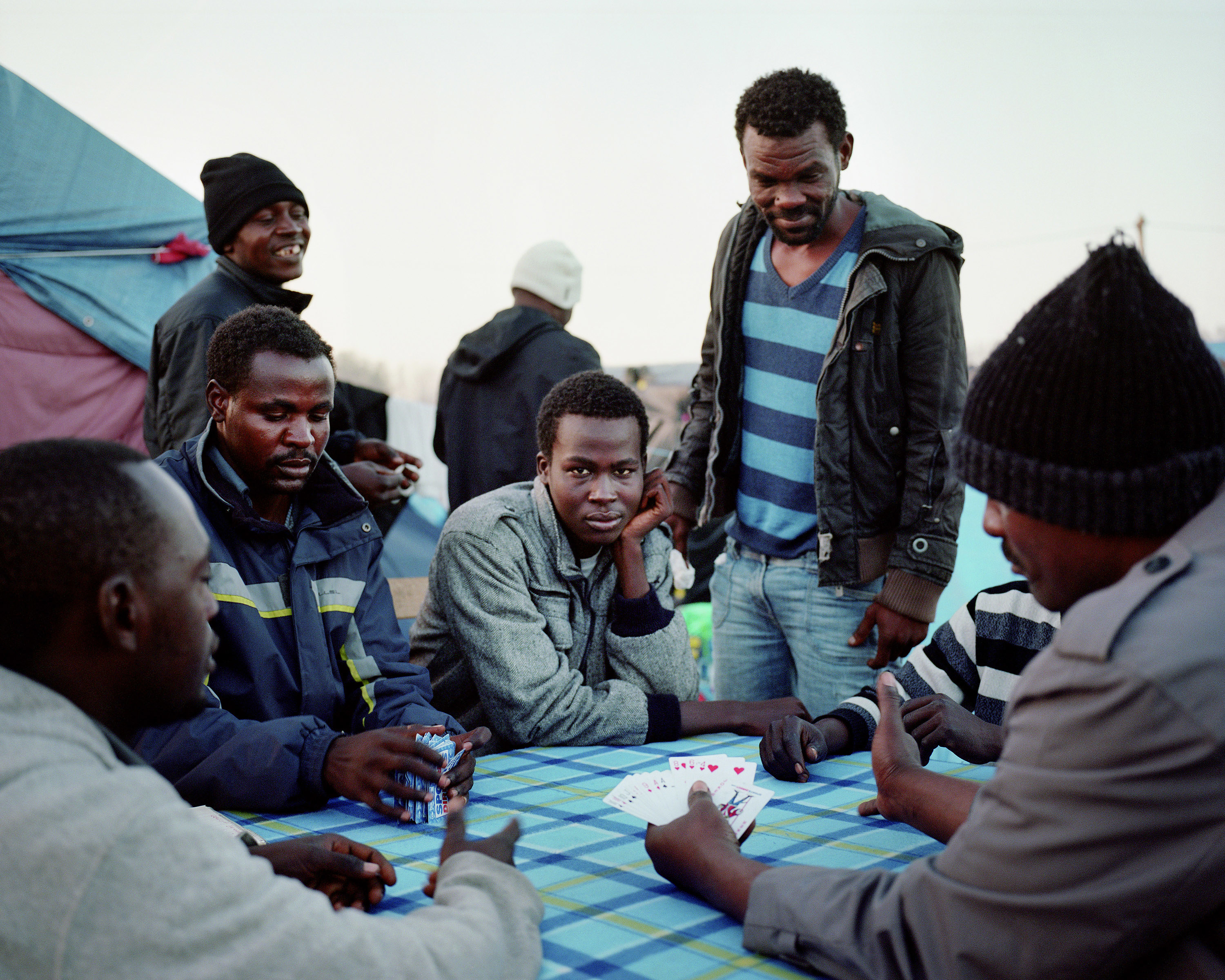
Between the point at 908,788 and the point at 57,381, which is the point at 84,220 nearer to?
the point at 57,381

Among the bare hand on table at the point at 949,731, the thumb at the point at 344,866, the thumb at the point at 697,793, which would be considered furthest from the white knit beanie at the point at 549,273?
the thumb at the point at 344,866

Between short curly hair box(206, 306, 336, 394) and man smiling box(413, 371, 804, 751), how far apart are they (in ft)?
1.98

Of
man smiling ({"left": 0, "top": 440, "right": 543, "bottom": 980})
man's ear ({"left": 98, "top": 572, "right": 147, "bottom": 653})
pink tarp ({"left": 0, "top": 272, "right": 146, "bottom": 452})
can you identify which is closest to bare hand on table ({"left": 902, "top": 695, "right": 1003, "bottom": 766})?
man smiling ({"left": 0, "top": 440, "right": 543, "bottom": 980})

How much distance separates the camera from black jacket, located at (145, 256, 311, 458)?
2.97 metres

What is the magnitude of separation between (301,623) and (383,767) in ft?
1.88

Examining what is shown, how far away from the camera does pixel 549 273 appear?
14.1 feet

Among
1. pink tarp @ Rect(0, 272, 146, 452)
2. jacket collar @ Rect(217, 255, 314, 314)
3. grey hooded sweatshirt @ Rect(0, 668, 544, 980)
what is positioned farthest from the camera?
pink tarp @ Rect(0, 272, 146, 452)

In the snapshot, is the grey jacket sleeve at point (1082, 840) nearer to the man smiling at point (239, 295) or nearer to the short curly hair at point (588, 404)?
the short curly hair at point (588, 404)

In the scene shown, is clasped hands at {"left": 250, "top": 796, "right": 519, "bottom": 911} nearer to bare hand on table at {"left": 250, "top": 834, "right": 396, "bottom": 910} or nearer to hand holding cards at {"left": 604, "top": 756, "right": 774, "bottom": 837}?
bare hand on table at {"left": 250, "top": 834, "right": 396, "bottom": 910}

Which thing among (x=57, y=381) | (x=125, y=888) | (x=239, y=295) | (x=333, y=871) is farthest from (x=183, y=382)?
(x=57, y=381)

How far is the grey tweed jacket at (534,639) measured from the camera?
2.37 meters

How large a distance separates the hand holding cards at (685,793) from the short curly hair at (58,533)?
951mm

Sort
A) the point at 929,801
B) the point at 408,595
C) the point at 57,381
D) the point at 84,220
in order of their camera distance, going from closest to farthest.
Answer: the point at 929,801 → the point at 408,595 → the point at 57,381 → the point at 84,220

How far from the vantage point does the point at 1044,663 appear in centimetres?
104
